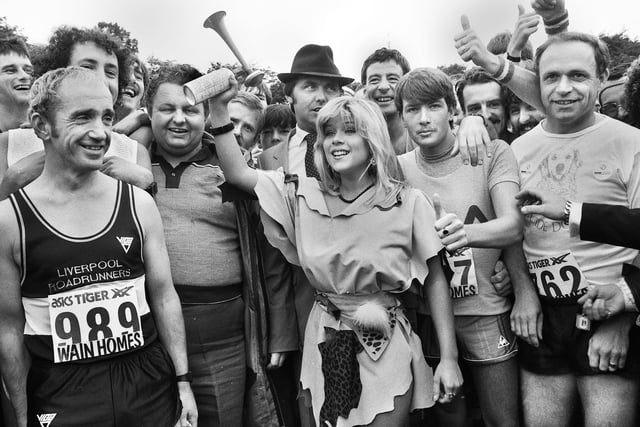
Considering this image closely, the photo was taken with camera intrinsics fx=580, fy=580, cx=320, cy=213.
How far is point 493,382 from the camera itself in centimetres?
301

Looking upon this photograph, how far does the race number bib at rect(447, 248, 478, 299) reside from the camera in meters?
3.01

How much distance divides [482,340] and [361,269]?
0.81 metres

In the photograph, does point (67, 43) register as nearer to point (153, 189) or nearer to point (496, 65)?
point (153, 189)

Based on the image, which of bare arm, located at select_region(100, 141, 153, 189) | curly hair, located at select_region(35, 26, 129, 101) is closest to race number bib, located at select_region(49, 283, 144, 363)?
bare arm, located at select_region(100, 141, 153, 189)

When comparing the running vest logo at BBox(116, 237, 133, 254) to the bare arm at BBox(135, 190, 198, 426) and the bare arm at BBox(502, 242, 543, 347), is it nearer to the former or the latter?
the bare arm at BBox(135, 190, 198, 426)

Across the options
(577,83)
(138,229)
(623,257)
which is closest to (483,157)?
(577,83)

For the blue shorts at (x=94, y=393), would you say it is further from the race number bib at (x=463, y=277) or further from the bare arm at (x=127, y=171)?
the race number bib at (x=463, y=277)

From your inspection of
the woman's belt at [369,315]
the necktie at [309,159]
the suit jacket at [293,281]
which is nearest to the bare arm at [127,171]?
the suit jacket at [293,281]

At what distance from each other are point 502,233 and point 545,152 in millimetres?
576

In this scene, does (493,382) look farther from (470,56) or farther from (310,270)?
(470,56)

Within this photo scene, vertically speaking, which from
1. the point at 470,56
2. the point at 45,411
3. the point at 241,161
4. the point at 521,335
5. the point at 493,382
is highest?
the point at 470,56

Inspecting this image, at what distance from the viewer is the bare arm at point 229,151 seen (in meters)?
3.00

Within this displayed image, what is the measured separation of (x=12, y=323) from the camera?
243cm

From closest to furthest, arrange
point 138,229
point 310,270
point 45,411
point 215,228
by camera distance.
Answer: point 45,411 < point 138,229 < point 310,270 < point 215,228
